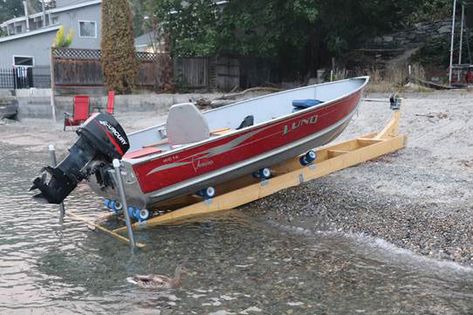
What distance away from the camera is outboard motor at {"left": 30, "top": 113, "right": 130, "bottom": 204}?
5.99 metres

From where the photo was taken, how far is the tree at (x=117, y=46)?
19031 millimetres

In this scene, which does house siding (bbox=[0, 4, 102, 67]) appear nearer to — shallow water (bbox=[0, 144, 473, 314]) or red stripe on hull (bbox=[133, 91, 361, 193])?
shallow water (bbox=[0, 144, 473, 314])

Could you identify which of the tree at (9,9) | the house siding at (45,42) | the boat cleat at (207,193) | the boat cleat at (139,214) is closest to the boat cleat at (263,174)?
the boat cleat at (207,193)

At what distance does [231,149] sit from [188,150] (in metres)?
0.66

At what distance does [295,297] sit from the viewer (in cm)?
463

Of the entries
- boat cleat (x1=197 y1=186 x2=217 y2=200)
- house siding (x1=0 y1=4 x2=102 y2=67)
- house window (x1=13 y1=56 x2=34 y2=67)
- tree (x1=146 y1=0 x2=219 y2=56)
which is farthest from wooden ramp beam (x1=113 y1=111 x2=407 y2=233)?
house window (x1=13 y1=56 x2=34 y2=67)

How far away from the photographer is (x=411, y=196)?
23.1 ft

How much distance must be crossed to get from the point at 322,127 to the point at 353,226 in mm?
1916

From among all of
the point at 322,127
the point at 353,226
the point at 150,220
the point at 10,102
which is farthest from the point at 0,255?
the point at 10,102

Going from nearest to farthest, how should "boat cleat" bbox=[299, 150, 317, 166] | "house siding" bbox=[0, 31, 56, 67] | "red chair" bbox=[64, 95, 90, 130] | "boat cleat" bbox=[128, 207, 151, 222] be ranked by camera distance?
"boat cleat" bbox=[128, 207, 151, 222]
"boat cleat" bbox=[299, 150, 317, 166]
"red chair" bbox=[64, 95, 90, 130]
"house siding" bbox=[0, 31, 56, 67]

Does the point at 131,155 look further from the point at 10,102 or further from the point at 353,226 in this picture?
the point at 10,102

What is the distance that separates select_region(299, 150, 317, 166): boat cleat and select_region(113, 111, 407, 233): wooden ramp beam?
86 millimetres

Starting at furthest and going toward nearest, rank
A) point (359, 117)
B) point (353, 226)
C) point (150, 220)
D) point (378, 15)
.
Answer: point (378, 15)
point (359, 117)
point (150, 220)
point (353, 226)

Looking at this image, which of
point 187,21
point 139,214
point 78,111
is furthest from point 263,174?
point 187,21
